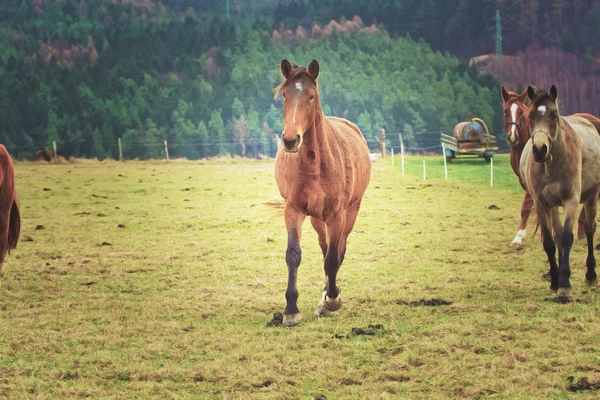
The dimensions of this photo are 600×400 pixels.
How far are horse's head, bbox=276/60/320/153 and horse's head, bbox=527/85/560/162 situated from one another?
7.02 ft

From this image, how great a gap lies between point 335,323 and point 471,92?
52.9 metres

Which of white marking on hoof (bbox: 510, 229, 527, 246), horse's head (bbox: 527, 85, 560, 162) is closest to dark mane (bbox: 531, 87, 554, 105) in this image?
horse's head (bbox: 527, 85, 560, 162)

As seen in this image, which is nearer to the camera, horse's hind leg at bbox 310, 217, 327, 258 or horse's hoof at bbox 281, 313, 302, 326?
horse's hoof at bbox 281, 313, 302, 326

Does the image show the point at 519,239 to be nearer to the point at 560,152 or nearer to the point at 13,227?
the point at 560,152

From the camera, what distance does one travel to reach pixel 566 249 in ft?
21.5

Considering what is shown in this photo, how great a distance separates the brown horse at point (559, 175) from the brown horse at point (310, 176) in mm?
1864

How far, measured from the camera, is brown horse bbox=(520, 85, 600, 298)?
638cm

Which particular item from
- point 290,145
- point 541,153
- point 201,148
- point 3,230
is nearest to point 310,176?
point 290,145

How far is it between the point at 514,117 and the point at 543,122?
Result: 9.50ft

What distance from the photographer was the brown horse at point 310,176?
5.48 metres

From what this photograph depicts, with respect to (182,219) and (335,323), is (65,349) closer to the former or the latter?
(335,323)

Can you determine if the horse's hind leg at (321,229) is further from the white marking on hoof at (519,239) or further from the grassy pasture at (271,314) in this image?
the white marking on hoof at (519,239)

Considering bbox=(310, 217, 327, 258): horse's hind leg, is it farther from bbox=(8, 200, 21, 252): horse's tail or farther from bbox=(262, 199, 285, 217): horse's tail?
bbox=(8, 200, 21, 252): horse's tail

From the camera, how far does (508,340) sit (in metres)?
5.05
